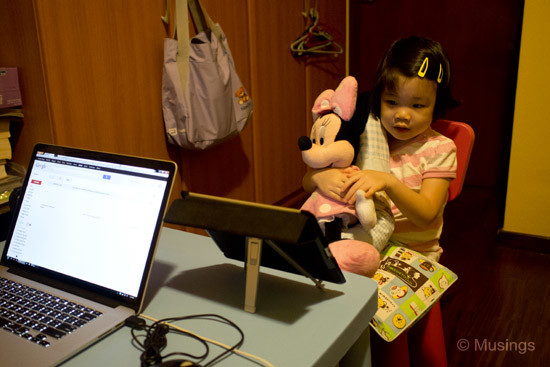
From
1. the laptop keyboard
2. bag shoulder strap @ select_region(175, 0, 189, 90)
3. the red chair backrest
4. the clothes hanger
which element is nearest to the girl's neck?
the red chair backrest

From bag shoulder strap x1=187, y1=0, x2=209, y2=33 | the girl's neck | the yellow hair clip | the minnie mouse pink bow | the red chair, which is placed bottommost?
the red chair

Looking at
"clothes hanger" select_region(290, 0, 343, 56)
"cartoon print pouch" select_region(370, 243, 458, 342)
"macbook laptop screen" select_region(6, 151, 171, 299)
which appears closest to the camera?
"macbook laptop screen" select_region(6, 151, 171, 299)

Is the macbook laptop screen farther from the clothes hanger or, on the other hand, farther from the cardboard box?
the clothes hanger

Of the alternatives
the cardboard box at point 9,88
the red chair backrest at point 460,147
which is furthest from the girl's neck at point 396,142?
the cardboard box at point 9,88

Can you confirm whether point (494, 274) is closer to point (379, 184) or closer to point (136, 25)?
point (379, 184)

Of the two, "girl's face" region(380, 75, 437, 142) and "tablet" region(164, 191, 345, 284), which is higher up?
"girl's face" region(380, 75, 437, 142)

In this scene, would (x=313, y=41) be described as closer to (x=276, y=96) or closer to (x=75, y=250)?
(x=276, y=96)

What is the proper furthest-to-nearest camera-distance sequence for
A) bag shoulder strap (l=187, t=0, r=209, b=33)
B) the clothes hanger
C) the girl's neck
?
the clothes hanger, bag shoulder strap (l=187, t=0, r=209, b=33), the girl's neck

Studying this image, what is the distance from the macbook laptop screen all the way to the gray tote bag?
0.90 meters

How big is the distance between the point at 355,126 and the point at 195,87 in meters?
0.82

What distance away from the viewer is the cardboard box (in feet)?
4.85

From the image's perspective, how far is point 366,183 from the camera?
1207mm

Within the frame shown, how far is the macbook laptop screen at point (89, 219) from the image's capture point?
2.78 ft

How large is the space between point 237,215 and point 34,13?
1115 mm
